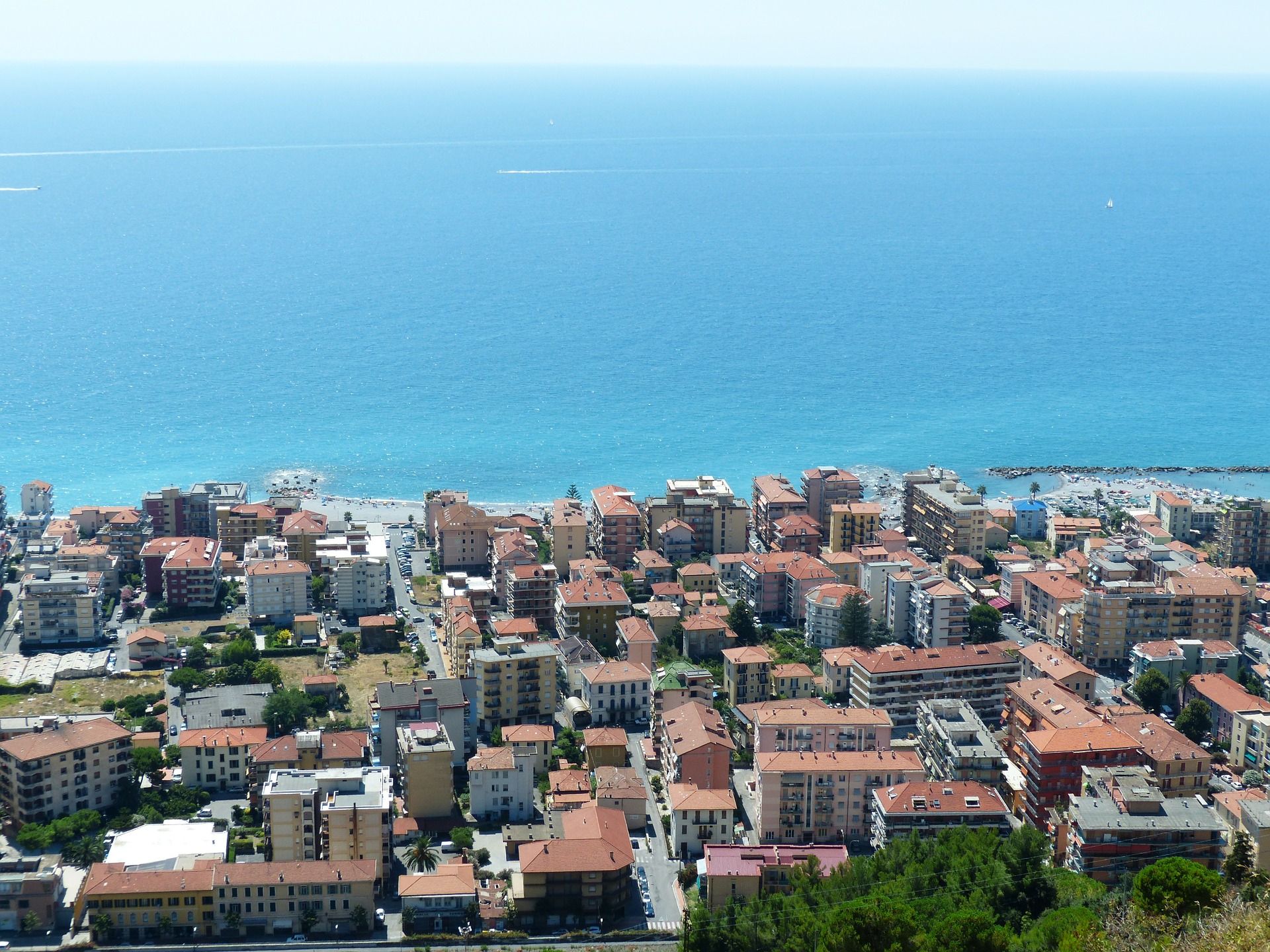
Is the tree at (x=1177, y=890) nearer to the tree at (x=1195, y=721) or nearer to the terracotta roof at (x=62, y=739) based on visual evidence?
the tree at (x=1195, y=721)

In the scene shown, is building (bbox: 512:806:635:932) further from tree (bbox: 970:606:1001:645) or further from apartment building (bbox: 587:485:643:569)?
apartment building (bbox: 587:485:643:569)

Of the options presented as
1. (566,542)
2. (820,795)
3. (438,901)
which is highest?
(566,542)

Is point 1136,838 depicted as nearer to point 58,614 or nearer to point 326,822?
point 326,822

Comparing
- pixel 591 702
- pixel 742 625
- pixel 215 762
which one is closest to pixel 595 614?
pixel 742 625

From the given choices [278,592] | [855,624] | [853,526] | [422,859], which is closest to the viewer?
[422,859]

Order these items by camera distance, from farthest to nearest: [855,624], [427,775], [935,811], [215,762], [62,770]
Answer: [855,624]
[215,762]
[427,775]
[62,770]
[935,811]

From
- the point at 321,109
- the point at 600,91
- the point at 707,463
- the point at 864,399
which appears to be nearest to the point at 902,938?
the point at 707,463

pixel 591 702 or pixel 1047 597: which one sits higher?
pixel 1047 597

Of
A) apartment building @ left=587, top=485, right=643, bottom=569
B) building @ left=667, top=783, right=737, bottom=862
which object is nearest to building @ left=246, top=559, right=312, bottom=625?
apartment building @ left=587, top=485, right=643, bottom=569
